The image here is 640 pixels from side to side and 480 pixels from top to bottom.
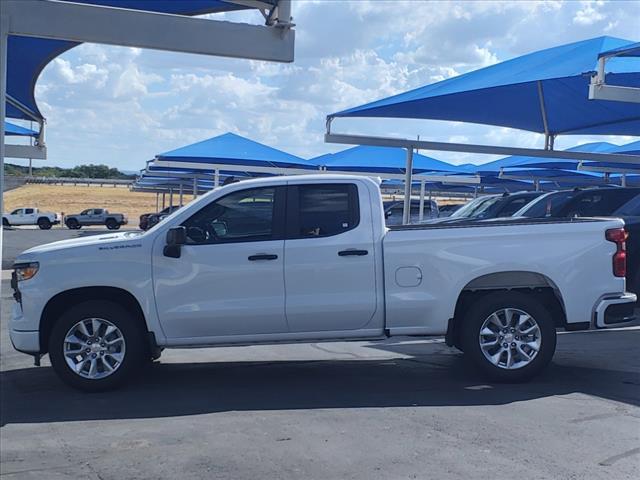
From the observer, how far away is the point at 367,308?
7387 mm

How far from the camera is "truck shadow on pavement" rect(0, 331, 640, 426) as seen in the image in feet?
22.1

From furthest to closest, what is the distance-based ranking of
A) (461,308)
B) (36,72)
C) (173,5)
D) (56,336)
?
(36,72) < (173,5) < (461,308) < (56,336)

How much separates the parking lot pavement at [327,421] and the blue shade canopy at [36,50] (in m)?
3.39

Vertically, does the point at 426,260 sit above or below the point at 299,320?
above

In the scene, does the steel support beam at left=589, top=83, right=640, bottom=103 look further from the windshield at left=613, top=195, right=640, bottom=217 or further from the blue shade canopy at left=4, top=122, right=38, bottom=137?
the blue shade canopy at left=4, top=122, right=38, bottom=137

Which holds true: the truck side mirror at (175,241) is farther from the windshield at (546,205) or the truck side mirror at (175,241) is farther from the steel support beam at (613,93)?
the windshield at (546,205)

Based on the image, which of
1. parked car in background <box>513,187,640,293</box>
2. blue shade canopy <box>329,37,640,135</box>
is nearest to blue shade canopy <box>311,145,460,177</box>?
blue shade canopy <box>329,37,640,135</box>

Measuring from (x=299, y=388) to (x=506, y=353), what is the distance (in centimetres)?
207

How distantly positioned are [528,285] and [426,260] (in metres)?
1.08

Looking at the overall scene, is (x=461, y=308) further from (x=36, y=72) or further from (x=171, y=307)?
(x=36, y=72)

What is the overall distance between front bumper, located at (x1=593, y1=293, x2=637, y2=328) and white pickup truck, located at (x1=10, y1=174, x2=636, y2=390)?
0.05 feet

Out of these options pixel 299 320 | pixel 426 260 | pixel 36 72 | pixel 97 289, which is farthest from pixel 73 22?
pixel 36 72

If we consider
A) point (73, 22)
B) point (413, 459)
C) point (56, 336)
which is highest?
point (73, 22)

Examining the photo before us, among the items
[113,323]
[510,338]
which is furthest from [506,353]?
[113,323]
